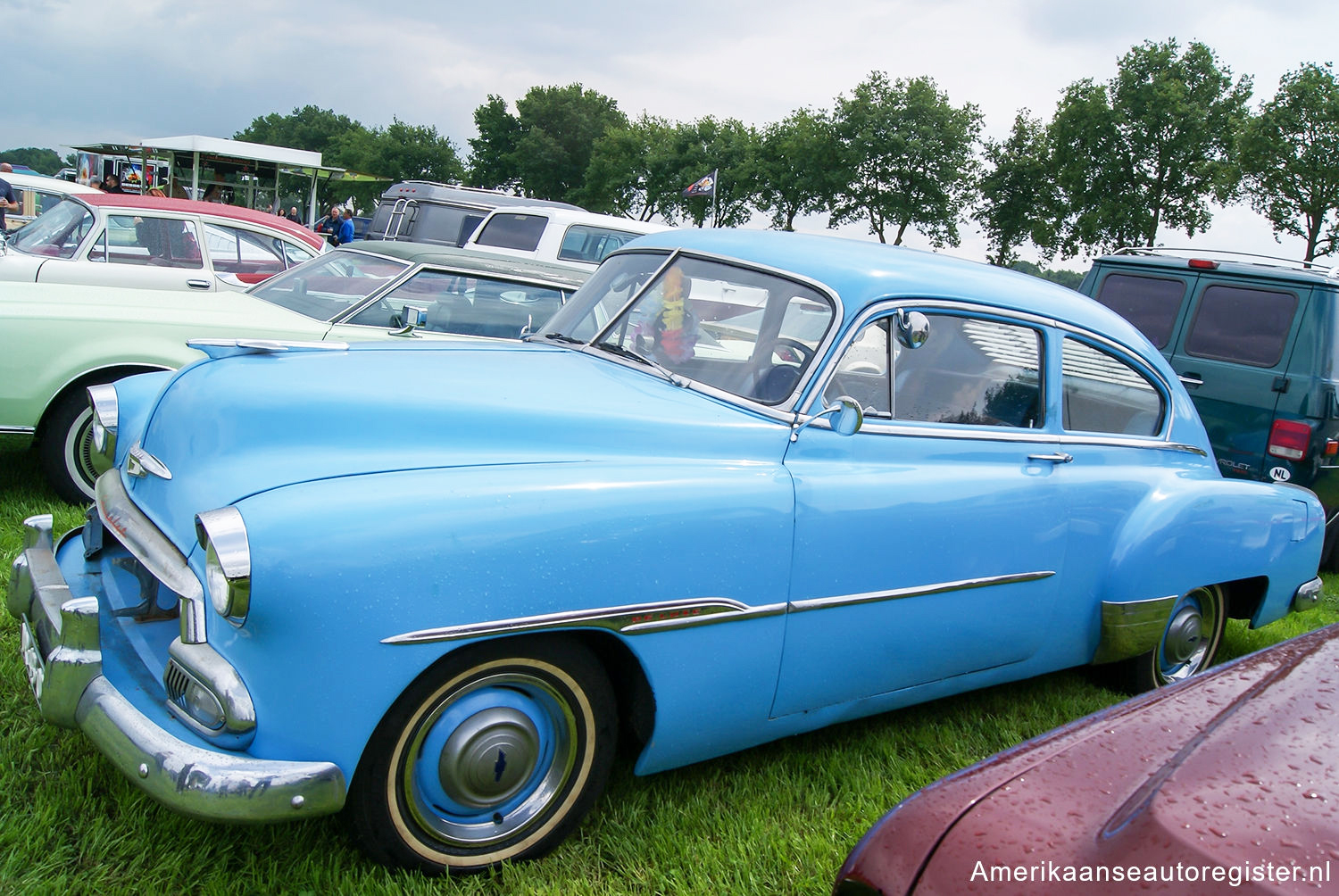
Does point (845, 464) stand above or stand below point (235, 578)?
above

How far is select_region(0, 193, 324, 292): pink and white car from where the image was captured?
7508 millimetres

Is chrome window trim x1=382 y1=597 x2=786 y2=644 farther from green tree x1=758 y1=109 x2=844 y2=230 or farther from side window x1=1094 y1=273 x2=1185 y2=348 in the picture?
green tree x1=758 y1=109 x2=844 y2=230

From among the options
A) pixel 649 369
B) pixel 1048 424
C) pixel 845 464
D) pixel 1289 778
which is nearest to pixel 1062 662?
pixel 1048 424

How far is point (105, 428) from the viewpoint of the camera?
2.82 metres

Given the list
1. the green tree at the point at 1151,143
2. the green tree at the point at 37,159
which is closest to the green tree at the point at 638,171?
the green tree at the point at 1151,143

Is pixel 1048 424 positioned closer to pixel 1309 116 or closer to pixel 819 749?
pixel 819 749

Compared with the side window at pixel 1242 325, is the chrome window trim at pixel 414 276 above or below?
below

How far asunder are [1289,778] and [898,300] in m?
1.89

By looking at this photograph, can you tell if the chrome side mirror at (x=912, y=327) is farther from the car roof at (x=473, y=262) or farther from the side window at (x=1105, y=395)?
the car roof at (x=473, y=262)

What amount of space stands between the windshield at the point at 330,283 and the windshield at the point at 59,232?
3037 mm

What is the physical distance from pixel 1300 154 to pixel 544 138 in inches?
2178

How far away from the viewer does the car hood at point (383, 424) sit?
2.25m

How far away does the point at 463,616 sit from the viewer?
2.02 m

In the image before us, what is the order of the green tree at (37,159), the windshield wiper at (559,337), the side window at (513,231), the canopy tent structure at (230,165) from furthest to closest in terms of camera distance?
the green tree at (37,159), the canopy tent structure at (230,165), the side window at (513,231), the windshield wiper at (559,337)
